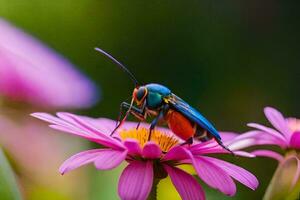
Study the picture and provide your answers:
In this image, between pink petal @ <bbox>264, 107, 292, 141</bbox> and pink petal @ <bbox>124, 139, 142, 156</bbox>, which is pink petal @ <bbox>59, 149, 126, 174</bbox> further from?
pink petal @ <bbox>264, 107, 292, 141</bbox>

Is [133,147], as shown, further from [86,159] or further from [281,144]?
[281,144]

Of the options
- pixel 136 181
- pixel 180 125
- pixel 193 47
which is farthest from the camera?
pixel 193 47

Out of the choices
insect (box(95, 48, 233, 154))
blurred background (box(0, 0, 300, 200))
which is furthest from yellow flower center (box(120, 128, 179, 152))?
blurred background (box(0, 0, 300, 200))

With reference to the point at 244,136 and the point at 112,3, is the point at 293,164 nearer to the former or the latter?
the point at 244,136

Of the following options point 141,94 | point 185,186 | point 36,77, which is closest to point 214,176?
point 185,186

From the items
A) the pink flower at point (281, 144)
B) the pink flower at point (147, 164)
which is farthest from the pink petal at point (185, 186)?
the pink flower at point (281, 144)

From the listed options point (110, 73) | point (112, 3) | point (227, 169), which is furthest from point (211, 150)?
point (112, 3)
